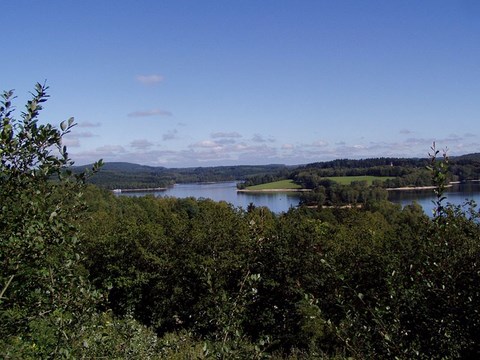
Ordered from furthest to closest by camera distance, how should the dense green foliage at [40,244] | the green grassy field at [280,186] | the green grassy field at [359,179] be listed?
the green grassy field at [280,186] < the green grassy field at [359,179] < the dense green foliage at [40,244]

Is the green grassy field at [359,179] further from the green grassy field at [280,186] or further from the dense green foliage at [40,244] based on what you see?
the dense green foliage at [40,244]

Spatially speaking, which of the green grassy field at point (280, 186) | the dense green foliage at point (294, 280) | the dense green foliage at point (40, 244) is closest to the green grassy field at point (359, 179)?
the green grassy field at point (280, 186)

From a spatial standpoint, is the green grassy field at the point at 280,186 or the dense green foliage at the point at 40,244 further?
the green grassy field at the point at 280,186

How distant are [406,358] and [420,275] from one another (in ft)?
2.78

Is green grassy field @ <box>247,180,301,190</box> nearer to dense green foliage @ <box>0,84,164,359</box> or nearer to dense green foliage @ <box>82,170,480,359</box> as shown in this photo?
dense green foliage @ <box>82,170,480,359</box>

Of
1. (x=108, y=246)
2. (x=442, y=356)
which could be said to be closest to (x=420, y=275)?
(x=442, y=356)

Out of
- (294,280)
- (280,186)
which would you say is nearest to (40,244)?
(294,280)

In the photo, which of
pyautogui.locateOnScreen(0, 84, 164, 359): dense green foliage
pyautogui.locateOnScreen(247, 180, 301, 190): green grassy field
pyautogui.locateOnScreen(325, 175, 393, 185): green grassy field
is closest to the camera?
pyautogui.locateOnScreen(0, 84, 164, 359): dense green foliage

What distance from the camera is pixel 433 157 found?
11.7ft

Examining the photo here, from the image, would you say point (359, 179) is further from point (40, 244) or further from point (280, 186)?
point (40, 244)

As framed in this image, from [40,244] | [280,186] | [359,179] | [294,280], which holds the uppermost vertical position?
[40,244]

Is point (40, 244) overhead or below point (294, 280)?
overhead

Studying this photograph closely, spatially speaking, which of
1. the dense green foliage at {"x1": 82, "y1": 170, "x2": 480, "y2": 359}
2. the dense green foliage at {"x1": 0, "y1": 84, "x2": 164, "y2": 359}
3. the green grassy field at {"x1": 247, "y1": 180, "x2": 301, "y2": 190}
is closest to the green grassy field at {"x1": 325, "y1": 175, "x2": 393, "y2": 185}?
the green grassy field at {"x1": 247, "y1": 180, "x2": 301, "y2": 190}

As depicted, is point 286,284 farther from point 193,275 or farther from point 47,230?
point 47,230
